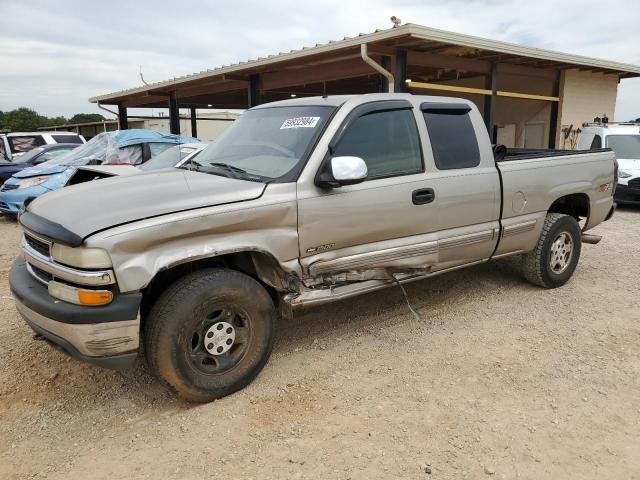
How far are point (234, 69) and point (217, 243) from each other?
35.1 ft

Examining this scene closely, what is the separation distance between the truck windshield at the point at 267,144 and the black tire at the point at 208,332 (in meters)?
0.80

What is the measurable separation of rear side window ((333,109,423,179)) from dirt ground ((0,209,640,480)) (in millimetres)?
1384

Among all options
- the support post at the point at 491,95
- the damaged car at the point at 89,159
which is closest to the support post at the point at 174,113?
the damaged car at the point at 89,159

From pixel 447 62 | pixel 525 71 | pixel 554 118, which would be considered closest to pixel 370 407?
pixel 447 62

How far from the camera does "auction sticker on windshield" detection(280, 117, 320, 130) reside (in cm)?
373

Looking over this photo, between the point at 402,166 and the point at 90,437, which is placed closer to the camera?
the point at 90,437

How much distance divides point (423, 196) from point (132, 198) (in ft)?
7.01

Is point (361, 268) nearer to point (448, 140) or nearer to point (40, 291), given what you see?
point (448, 140)

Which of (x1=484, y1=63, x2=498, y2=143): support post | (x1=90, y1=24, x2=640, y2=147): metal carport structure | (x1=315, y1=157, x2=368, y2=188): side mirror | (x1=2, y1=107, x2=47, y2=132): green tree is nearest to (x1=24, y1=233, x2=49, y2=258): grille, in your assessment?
(x1=315, y1=157, x2=368, y2=188): side mirror

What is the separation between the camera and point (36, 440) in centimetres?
287

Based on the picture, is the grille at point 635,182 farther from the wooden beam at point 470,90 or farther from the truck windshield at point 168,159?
the truck windshield at point 168,159

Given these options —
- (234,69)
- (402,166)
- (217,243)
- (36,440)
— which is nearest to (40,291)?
(36,440)

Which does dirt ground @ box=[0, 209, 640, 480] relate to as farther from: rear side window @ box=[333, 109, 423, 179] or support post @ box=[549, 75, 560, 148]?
support post @ box=[549, 75, 560, 148]

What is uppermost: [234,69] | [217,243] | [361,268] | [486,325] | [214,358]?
[234,69]
